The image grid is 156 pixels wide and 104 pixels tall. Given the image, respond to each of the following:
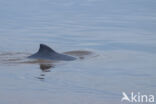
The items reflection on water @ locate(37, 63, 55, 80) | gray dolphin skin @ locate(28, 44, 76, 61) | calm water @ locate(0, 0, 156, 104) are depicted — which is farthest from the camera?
gray dolphin skin @ locate(28, 44, 76, 61)

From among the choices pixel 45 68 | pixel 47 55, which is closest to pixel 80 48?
pixel 47 55

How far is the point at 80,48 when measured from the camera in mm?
17219

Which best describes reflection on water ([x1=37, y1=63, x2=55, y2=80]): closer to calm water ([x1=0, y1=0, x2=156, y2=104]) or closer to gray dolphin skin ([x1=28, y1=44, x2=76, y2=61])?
calm water ([x1=0, y1=0, x2=156, y2=104])

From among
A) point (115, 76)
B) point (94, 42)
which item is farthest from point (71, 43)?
point (115, 76)

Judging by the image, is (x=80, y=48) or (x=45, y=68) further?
(x=80, y=48)

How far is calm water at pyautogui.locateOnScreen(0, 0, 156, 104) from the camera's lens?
453 inches

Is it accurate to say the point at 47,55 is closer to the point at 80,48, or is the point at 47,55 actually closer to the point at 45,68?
the point at 45,68

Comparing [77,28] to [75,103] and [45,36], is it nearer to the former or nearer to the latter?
[45,36]

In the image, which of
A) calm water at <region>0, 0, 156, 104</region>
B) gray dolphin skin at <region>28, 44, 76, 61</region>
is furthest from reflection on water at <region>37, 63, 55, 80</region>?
gray dolphin skin at <region>28, 44, 76, 61</region>

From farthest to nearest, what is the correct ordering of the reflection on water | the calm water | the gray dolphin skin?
the gray dolphin skin < the reflection on water < the calm water

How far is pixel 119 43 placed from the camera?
18141 mm

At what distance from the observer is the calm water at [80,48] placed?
11500mm

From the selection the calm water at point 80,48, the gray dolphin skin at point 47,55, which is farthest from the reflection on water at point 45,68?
the gray dolphin skin at point 47,55

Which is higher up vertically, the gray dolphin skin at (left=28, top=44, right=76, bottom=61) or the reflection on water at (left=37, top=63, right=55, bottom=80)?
the gray dolphin skin at (left=28, top=44, right=76, bottom=61)
